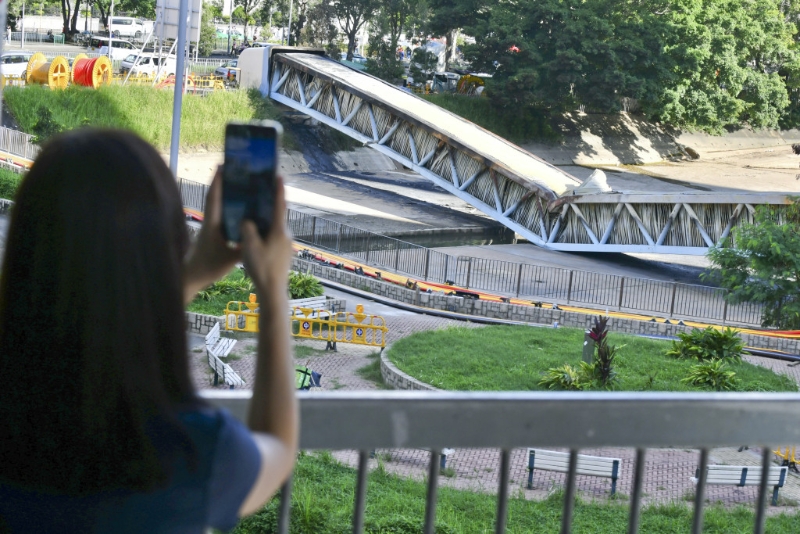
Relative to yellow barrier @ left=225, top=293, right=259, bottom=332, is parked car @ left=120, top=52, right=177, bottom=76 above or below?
above

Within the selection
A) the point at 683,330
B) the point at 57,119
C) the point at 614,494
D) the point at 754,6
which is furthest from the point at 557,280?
the point at 754,6

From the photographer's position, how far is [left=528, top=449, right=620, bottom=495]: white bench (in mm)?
13300

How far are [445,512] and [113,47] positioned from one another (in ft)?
180

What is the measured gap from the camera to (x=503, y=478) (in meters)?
2.64

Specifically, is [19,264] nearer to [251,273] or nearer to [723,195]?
[251,273]

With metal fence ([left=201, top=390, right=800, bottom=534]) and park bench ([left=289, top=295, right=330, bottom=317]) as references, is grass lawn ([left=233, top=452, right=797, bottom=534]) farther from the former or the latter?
park bench ([left=289, top=295, right=330, bottom=317])

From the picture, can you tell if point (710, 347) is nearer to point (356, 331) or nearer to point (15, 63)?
point (356, 331)

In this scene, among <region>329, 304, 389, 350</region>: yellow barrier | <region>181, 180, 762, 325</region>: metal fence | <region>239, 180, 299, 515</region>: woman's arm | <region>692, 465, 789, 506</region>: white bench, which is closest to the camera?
<region>239, 180, 299, 515</region>: woman's arm

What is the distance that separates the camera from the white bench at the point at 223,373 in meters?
17.1

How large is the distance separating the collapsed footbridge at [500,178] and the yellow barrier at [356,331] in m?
13.8

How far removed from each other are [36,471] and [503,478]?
124 centimetres

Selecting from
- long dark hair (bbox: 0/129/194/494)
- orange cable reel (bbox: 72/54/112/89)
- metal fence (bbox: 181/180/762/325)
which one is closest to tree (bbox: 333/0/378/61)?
orange cable reel (bbox: 72/54/112/89)

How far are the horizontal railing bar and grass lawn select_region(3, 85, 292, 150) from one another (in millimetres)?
36360

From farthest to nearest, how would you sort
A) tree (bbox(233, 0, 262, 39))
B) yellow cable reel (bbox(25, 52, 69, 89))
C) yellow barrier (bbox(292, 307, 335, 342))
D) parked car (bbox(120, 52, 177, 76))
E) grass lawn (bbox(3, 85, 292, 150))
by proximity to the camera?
tree (bbox(233, 0, 262, 39)) < parked car (bbox(120, 52, 177, 76)) < yellow cable reel (bbox(25, 52, 69, 89)) < grass lawn (bbox(3, 85, 292, 150)) < yellow barrier (bbox(292, 307, 335, 342))
